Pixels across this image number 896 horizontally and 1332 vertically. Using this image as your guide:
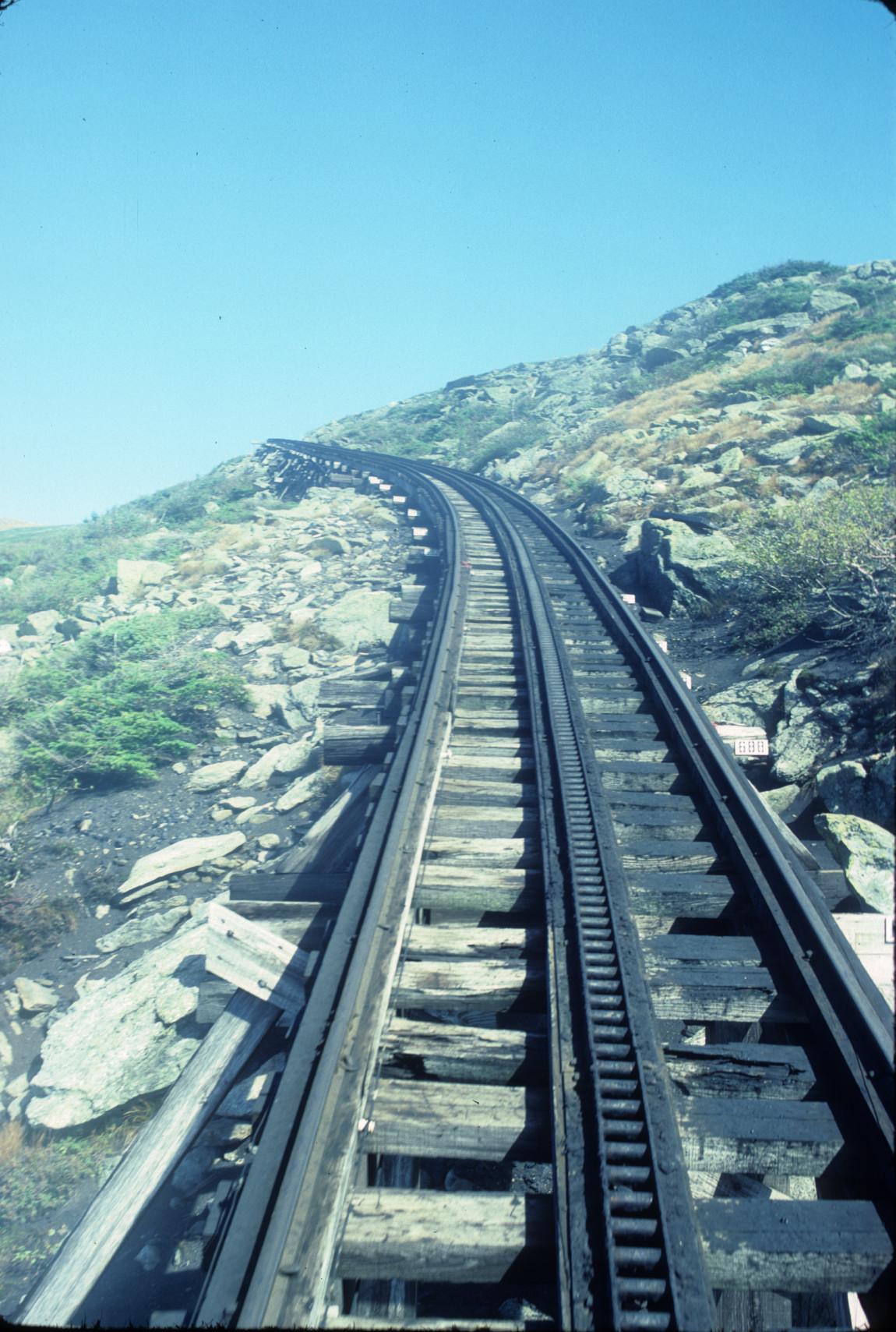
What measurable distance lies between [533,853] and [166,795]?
4400 mm

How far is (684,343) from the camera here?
3662 cm

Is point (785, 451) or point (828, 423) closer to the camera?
point (785, 451)

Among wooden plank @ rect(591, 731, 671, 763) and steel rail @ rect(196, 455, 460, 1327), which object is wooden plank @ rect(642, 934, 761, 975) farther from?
wooden plank @ rect(591, 731, 671, 763)

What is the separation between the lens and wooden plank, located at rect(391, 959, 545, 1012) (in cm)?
341

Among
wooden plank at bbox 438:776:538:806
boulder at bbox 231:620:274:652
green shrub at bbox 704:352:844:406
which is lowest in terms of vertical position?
wooden plank at bbox 438:776:538:806

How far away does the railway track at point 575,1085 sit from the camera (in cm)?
225

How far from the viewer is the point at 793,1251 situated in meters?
2.28

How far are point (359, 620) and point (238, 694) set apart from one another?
8.49 ft

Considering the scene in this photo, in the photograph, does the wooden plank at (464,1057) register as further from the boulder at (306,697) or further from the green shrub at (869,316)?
the green shrub at (869,316)

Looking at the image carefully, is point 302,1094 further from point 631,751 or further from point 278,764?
point 278,764

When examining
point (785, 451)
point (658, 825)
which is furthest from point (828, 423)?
point (658, 825)

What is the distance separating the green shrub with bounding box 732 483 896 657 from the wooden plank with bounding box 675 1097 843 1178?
498cm

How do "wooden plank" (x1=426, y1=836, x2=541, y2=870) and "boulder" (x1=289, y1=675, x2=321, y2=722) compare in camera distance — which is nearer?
"wooden plank" (x1=426, y1=836, x2=541, y2=870)

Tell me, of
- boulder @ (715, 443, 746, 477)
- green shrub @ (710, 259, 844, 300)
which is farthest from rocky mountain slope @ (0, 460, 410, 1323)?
green shrub @ (710, 259, 844, 300)
